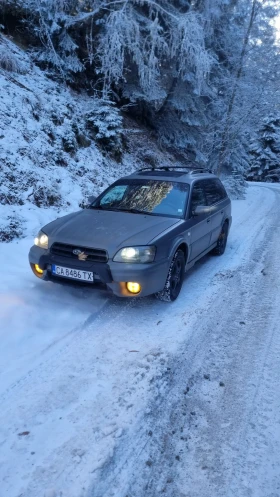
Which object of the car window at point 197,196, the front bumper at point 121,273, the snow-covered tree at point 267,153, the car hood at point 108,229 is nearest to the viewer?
the front bumper at point 121,273

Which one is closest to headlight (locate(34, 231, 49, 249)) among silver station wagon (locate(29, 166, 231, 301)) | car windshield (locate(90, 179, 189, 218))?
silver station wagon (locate(29, 166, 231, 301))

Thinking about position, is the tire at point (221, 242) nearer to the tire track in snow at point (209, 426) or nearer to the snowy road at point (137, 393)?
the snowy road at point (137, 393)

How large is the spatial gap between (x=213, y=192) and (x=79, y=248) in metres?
3.35

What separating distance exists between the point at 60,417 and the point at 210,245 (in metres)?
4.13

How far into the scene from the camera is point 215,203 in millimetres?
6152

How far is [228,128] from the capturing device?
1623 centimetres

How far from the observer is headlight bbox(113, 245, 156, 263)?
12.4 feet

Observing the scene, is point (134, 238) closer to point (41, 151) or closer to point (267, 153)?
point (41, 151)

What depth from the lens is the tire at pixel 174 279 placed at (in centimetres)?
426

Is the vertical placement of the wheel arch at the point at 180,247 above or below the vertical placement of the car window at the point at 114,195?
below

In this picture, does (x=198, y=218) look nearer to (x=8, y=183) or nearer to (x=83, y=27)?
(x=8, y=183)

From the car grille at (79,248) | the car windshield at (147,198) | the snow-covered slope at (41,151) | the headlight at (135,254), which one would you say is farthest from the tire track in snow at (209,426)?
the snow-covered slope at (41,151)

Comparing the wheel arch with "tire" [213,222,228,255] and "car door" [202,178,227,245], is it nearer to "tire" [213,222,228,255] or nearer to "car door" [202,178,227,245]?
"car door" [202,178,227,245]

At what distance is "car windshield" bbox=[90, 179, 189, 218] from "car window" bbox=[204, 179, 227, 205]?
3.05 ft
